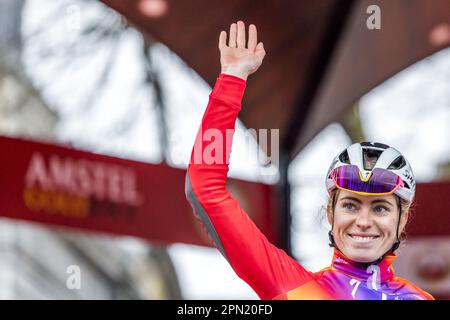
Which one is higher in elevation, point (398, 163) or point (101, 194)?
point (101, 194)

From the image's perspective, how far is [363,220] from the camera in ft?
9.82

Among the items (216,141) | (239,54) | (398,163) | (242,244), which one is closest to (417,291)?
(398,163)

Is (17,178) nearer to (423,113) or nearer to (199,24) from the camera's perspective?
(199,24)

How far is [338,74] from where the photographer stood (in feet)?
20.7

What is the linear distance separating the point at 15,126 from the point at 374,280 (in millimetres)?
5177

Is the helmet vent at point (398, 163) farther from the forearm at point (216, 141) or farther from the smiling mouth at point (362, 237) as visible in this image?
the forearm at point (216, 141)

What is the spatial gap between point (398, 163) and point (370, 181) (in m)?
0.15

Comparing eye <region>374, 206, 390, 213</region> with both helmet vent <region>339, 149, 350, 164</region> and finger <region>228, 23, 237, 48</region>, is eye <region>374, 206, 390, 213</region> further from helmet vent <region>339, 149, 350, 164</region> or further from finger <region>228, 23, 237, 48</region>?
finger <region>228, 23, 237, 48</region>

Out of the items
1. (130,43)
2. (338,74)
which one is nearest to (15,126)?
(130,43)

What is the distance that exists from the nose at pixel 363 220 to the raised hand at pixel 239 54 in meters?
0.54

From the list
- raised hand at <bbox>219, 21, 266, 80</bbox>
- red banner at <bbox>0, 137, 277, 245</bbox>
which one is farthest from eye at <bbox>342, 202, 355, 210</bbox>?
red banner at <bbox>0, 137, 277, 245</bbox>

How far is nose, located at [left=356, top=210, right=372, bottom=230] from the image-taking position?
2.99 metres

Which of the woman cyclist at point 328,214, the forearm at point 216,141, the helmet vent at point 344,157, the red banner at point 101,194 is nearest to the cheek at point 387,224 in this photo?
the woman cyclist at point 328,214

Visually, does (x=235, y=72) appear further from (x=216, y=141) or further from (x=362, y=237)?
(x=362, y=237)
